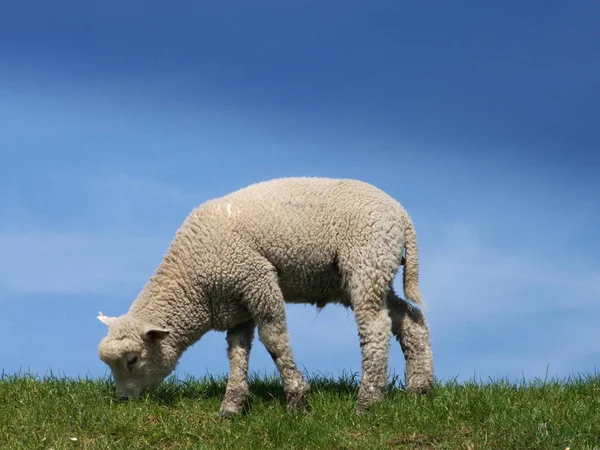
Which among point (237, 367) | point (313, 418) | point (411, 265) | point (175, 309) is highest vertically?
point (411, 265)

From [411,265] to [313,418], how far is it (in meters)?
2.32

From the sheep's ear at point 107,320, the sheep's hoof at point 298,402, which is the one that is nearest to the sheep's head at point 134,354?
the sheep's ear at point 107,320

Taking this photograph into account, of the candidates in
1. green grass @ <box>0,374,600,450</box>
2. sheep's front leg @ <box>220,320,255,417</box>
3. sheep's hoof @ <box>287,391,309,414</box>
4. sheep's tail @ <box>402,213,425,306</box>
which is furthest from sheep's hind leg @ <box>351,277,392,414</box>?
sheep's front leg @ <box>220,320,255,417</box>

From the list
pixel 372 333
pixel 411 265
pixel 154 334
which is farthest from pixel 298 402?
pixel 411 265

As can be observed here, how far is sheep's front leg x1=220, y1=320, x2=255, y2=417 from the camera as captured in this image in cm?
1061

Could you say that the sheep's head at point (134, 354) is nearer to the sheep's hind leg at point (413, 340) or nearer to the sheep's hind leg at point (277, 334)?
the sheep's hind leg at point (277, 334)

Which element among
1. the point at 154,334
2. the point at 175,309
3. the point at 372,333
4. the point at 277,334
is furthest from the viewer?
the point at 175,309

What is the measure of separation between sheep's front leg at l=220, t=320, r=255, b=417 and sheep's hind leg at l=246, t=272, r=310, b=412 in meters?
0.42

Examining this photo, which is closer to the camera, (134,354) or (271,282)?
(271,282)

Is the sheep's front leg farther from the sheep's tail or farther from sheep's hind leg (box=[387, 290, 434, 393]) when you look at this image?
the sheep's tail

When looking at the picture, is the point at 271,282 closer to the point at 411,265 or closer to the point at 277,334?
the point at 277,334

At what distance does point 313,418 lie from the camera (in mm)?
10117

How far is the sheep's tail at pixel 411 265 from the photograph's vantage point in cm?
1121

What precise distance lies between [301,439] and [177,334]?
233 cm
